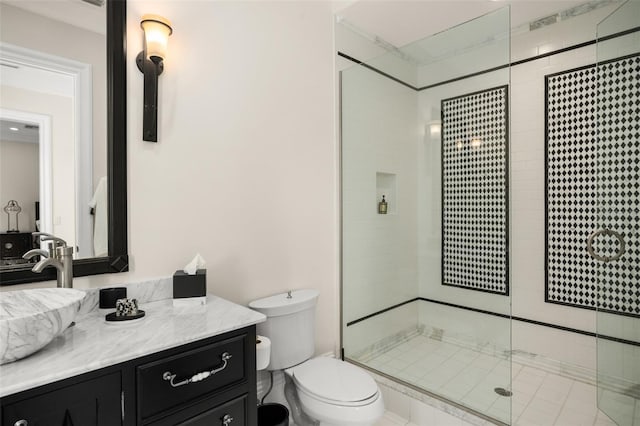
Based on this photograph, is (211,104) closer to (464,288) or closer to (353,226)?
(353,226)

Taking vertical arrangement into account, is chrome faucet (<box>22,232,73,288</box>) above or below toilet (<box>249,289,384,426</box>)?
above

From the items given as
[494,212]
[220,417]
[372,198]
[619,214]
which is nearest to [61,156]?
[220,417]

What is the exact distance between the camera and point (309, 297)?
1977 mm

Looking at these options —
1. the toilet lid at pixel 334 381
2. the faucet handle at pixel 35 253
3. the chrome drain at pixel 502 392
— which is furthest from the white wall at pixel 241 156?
the chrome drain at pixel 502 392

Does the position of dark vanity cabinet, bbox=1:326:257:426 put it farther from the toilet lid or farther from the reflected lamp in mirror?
the reflected lamp in mirror

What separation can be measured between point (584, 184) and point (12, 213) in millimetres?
3215

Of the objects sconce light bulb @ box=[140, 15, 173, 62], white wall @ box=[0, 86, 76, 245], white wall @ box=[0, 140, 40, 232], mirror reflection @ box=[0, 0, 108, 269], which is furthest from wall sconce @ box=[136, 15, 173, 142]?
white wall @ box=[0, 140, 40, 232]

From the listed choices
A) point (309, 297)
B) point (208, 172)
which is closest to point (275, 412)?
point (309, 297)

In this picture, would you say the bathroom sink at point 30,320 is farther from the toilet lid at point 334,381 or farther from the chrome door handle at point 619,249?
the chrome door handle at point 619,249

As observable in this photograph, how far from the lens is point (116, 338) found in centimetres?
110

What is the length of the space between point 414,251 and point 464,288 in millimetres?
373

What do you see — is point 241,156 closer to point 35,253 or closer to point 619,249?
point 35,253

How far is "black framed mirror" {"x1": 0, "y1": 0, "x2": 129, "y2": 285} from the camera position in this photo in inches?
56.6

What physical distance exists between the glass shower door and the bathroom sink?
2461mm
